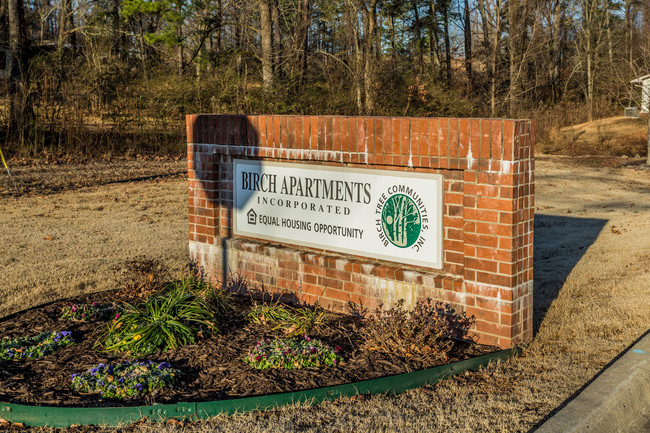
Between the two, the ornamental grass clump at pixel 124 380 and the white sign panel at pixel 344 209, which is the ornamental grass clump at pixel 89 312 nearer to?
the ornamental grass clump at pixel 124 380

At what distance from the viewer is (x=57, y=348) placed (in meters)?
4.64

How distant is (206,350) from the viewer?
4.51m

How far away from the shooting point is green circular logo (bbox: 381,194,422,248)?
5016 millimetres

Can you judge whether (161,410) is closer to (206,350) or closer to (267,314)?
(206,350)

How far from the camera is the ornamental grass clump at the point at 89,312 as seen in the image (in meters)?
5.28

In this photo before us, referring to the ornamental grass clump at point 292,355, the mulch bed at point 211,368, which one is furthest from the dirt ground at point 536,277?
the ornamental grass clump at point 292,355

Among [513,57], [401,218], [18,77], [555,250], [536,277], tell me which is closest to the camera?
[401,218]

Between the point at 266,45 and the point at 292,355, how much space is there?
66.1ft

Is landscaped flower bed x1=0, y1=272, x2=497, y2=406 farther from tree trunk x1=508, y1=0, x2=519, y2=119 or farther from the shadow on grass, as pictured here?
tree trunk x1=508, y1=0, x2=519, y2=119

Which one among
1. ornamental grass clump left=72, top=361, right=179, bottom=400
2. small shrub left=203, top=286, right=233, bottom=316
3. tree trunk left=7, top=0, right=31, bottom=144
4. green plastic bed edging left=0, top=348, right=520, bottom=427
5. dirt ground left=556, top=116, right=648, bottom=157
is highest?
tree trunk left=7, top=0, right=31, bottom=144

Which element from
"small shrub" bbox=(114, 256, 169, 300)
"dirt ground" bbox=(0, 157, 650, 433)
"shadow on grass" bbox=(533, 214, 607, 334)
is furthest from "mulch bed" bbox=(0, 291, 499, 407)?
"shadow on grass" bbox=(533, 214, 607, 334)

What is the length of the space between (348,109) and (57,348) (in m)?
19.2

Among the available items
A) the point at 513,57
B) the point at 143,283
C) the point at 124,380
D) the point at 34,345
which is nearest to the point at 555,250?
the point at 143,283

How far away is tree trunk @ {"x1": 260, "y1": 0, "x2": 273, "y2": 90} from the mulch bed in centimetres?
1778
